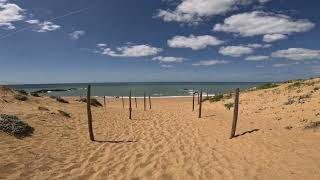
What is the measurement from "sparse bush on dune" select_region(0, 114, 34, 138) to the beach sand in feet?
1.18

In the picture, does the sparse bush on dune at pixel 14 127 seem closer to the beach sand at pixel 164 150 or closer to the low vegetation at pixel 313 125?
the beach sand at pixel 164 150

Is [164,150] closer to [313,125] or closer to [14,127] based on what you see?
[14,127]

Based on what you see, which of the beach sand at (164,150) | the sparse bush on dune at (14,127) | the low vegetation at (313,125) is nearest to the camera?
the beach sand at (164,150)

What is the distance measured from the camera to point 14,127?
473 inches

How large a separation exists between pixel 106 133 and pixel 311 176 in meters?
9.74

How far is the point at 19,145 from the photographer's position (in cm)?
1071

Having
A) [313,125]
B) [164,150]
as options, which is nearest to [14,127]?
[164,150]

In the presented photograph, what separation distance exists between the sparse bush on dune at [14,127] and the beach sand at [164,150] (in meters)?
0.36

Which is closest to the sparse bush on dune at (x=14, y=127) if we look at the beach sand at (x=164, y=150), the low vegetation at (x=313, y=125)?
the beach sand at (x=164, y=150)

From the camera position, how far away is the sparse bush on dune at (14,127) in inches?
464

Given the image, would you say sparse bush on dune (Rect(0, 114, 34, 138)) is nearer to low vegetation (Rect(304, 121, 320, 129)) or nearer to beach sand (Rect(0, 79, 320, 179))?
beach sand (Rect(0, 79, 320, 179))

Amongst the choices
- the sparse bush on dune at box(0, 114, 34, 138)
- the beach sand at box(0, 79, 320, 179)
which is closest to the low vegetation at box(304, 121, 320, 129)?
the beach sand at box(0, 79, 320, 179)

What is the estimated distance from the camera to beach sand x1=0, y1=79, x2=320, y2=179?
30.0 ft

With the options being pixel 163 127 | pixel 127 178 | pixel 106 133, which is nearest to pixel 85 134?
pixel 106 133
